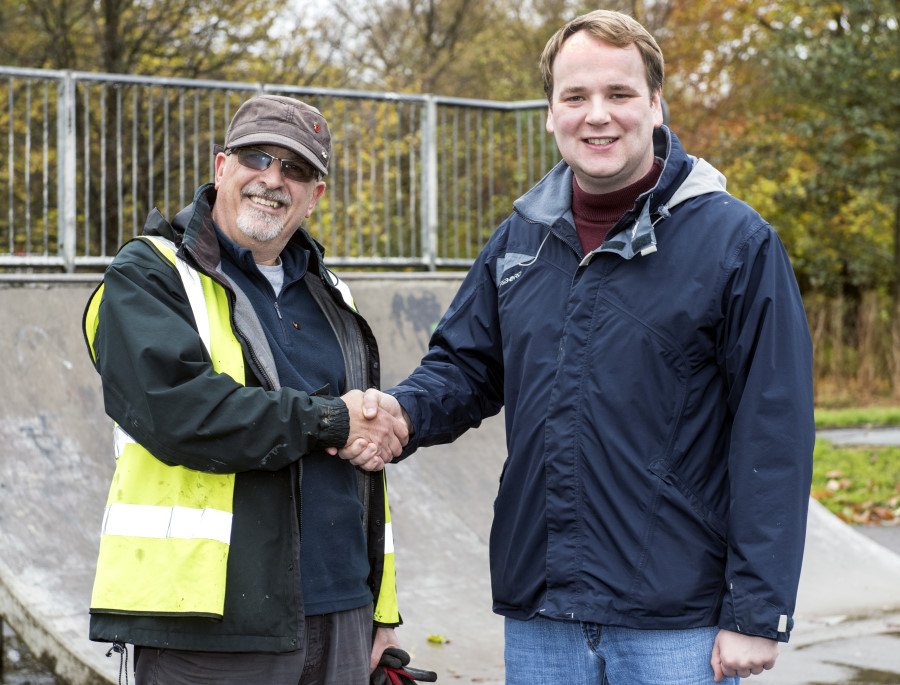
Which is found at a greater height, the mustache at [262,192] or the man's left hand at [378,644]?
the mustache at [262,192]

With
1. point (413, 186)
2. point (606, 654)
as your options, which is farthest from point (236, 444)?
point (413, 186)

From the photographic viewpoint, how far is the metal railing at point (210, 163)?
7.99 meters

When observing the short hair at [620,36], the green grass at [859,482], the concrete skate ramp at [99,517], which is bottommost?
the green grass at [859,482]

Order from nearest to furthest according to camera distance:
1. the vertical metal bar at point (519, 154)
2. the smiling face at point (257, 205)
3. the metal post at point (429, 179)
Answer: the smiling face at point (257, 205) → the metal post at point (429, 179) → the vertical metal bar at point (519, 154)

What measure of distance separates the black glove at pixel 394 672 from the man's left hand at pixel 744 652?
1057 millimetres

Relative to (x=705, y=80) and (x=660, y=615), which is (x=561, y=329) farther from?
(x=705, y=80)

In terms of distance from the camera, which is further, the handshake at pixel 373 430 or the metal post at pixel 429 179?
the metal post at pixel 429 179

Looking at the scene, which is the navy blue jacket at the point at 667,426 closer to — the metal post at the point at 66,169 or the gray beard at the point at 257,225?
the gray beard at the point at 257,225

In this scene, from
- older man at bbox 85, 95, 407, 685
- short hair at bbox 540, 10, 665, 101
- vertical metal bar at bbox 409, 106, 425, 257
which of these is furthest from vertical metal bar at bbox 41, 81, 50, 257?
short hair at bbox 540, 10, 665, 101

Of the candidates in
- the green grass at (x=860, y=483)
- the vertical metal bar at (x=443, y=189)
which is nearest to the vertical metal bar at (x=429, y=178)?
the vertical metal bar at (x=443, y=189)

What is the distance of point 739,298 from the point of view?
2.71 meters

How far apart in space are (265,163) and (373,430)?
804mm

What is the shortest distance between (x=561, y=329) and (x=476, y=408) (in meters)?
0.60

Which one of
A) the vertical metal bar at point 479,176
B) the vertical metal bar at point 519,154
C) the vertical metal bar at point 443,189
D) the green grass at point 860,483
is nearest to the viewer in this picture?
the vertical metal bar at point 443,189
